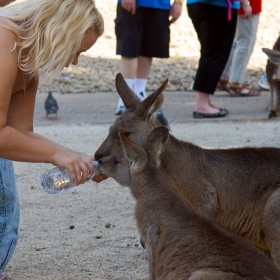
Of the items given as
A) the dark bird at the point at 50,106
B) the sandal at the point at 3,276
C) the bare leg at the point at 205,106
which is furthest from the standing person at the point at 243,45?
the sandal at the point at 3,276

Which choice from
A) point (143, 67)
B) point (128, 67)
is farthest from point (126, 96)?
point (143, 67)

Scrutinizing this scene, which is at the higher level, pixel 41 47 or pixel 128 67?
pixel 41 47

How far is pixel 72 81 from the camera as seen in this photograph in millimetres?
10211

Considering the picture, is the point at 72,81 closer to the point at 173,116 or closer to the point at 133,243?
the point at 173,116

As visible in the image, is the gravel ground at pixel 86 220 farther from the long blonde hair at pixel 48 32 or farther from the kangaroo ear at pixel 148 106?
the long blonde hair at pixel 48 32

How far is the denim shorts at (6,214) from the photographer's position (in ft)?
11.6

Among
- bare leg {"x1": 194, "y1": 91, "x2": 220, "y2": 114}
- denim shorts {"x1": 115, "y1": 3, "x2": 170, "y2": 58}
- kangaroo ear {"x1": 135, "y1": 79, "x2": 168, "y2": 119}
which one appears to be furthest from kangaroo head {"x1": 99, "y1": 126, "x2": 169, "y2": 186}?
bare leg {"x1": 194, "y1": 91, "x2": 220, "y2": 114}

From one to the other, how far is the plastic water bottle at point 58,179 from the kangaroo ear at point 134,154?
336 millimetres

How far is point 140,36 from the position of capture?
22.6ft

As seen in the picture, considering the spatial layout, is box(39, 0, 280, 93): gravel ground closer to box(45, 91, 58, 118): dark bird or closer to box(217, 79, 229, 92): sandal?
box(217, 79, 229, 92): sandal

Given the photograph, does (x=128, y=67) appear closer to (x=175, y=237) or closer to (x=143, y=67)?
(x=143, y=67)

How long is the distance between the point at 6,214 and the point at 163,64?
25.8ft

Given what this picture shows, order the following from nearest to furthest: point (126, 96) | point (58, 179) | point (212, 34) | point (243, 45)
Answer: point (58, 179)
point (126, 96)
point (212, 34)
point (243, 45)

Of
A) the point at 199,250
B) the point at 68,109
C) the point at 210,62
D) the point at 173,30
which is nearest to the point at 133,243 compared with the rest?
the point at 199,250
